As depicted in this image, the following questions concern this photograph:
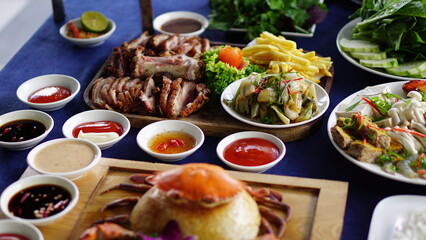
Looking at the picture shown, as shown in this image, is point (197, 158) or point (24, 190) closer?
point (24, 190)

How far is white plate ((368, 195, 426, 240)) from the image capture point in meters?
3.20

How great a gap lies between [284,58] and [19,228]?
2883 millimetres

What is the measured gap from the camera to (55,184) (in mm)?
3434

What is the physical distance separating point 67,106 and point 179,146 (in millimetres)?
1385

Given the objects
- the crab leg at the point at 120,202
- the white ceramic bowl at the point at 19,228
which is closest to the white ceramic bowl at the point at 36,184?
the white ceramic bowl at the point at 19,228

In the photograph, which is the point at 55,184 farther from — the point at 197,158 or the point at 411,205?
the point at 411,205

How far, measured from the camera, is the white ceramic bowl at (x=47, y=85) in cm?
461

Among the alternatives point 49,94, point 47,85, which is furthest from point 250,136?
point 47,85

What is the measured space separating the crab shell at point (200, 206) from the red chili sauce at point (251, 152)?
73 centimetres

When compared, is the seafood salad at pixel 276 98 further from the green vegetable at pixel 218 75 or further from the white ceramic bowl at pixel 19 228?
the white ceramic bowl at pixel 19 228

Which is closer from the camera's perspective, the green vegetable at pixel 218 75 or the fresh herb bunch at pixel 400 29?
the green vegetable at pixel 218 75

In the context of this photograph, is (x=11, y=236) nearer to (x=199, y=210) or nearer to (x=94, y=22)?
(x=199, y=210)

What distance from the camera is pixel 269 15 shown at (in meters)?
5.79

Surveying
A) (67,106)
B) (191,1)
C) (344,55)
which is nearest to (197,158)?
(67,106)
